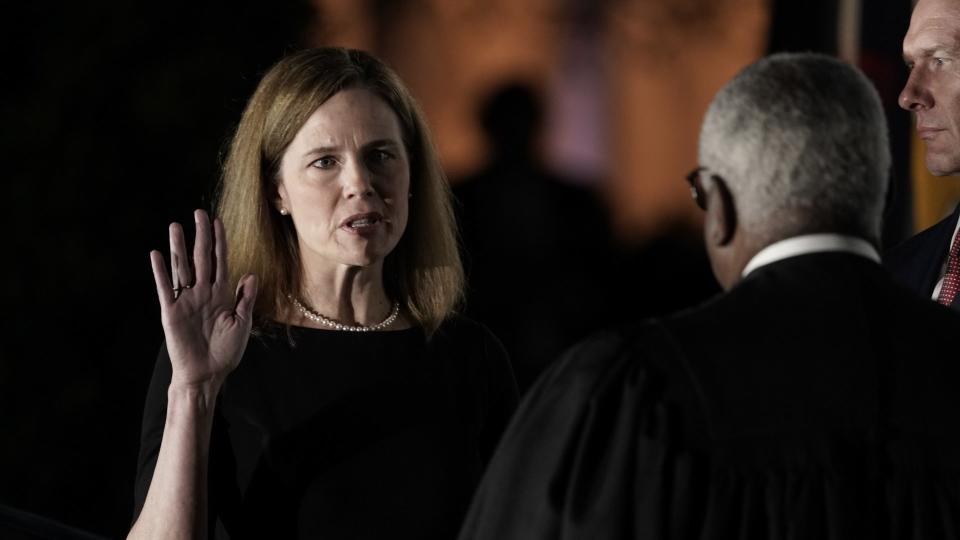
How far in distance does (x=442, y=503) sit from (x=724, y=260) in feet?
3.33

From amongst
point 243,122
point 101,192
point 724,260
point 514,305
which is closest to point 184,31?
point 101,192

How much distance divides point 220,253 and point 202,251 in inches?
1.3

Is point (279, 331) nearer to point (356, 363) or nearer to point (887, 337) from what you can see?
point (356, 363)

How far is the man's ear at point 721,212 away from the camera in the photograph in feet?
6.06

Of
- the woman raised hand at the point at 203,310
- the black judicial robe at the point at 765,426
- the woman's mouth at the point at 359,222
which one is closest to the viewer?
the black judicial robe at the point at 765,426

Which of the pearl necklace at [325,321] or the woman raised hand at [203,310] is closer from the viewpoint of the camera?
the woman raised hand at [203,310]

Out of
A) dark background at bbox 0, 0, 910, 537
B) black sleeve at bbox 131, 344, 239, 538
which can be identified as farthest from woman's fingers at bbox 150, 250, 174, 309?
dark background at bbox 0, 0, 910, 537

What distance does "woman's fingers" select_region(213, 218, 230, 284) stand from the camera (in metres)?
2.68

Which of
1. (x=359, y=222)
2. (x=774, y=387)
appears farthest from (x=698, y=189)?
(x=359, y=222)

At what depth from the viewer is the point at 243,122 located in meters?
2.91

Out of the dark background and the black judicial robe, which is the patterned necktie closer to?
the black judicial robe

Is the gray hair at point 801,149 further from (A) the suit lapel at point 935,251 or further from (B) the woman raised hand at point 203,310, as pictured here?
(A) the suit lapel at point 935,251

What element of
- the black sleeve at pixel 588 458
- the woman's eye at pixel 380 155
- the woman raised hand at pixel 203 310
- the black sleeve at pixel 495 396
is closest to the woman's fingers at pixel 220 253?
the woman raised hand at pixel 203 310

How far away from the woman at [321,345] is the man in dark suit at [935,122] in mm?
1137
